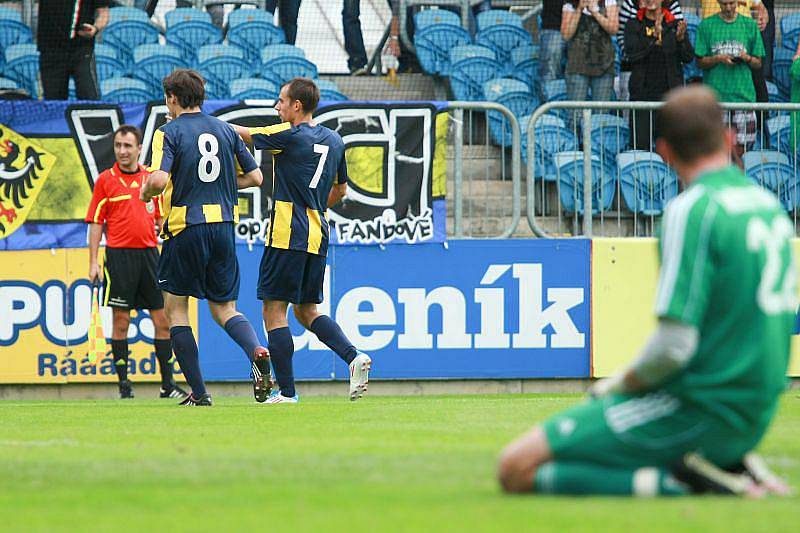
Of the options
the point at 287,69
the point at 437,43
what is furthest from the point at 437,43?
the point at 287,69

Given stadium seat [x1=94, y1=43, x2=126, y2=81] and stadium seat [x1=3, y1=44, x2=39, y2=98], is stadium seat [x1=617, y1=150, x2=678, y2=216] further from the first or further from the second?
stadium seat [x1=3, y1=44, x2=39, y2=98]

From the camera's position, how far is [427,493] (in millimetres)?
4840

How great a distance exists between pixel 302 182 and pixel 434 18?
269 inches

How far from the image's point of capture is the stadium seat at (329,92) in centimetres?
1519

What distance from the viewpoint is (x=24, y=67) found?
15.5 meters

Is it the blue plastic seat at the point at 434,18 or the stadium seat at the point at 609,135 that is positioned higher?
the blue plastic seat at the point at 434,18

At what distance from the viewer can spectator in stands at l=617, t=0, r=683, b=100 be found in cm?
1528

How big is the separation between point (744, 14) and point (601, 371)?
16.5ft

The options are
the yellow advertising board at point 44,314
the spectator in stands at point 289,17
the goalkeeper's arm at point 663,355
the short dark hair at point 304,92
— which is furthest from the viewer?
the spectator in stands at point 289,17

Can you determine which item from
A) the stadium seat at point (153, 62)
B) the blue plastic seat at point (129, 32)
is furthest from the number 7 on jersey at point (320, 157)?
the blue plastic seat at point (129, 32)

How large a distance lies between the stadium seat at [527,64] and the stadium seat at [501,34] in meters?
0.10

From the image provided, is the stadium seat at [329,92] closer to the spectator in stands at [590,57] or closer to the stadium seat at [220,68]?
the stadium seat at [220,68]

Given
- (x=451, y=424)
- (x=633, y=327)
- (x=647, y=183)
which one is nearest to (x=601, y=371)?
(x=633, y=327)

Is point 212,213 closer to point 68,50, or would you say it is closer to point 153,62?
point 68,50
